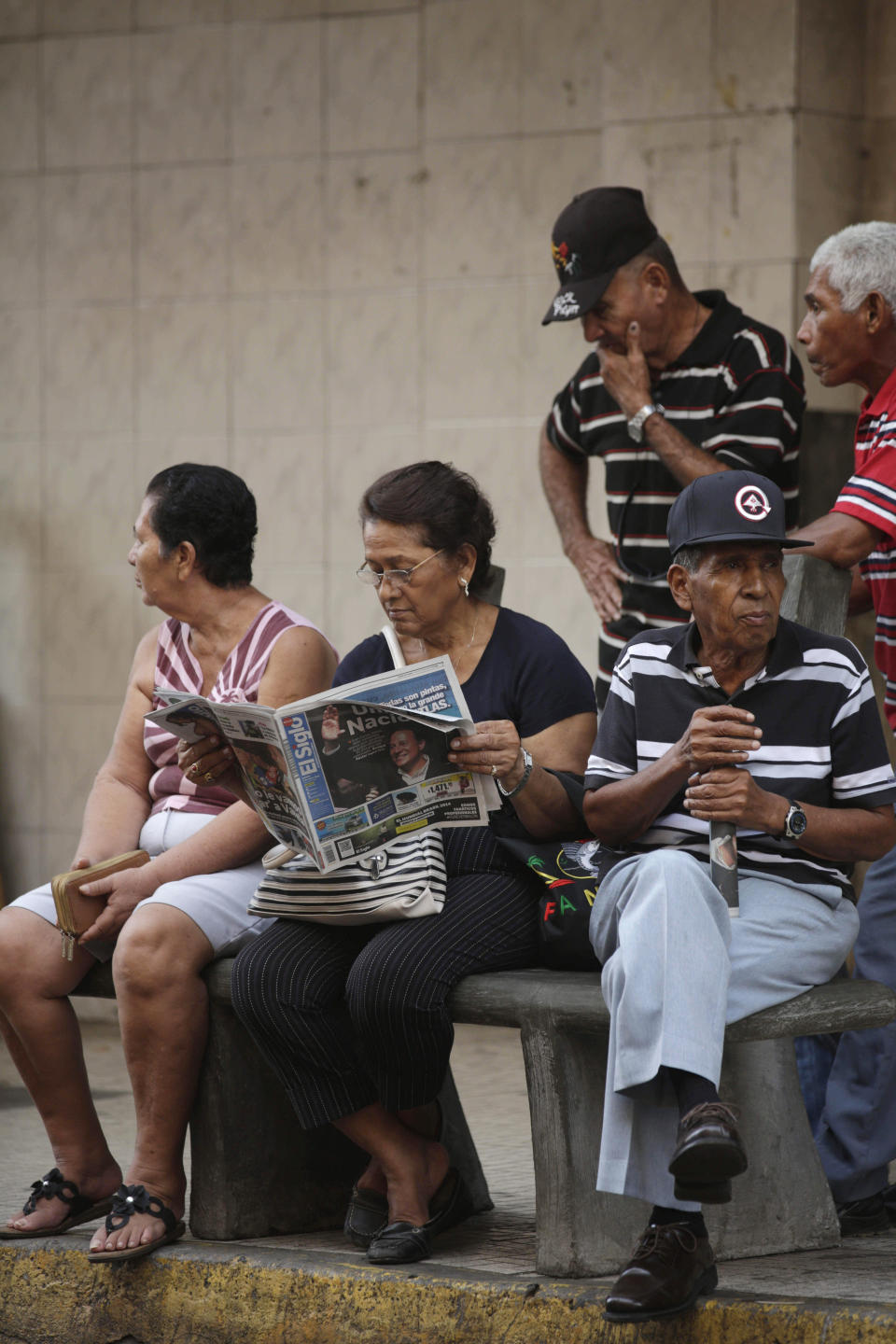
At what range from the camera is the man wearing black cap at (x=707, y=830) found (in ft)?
10.0

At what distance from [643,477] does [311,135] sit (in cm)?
265

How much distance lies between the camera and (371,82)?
6.38 metres

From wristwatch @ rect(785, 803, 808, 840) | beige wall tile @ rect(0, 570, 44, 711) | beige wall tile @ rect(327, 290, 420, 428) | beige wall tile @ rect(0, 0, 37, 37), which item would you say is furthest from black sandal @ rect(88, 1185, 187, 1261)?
beige wall tile @ rect(0, 0, 37, 37)

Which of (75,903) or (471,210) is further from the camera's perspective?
(471,210)

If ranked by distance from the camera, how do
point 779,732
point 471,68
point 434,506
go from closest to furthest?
point 779,732
point 434,506
point 471,68

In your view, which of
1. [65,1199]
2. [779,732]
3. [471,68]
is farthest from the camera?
[471,68]

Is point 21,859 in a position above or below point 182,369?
below

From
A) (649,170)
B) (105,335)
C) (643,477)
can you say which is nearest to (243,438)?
(105,335)

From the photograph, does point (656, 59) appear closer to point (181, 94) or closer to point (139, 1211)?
point (181, 94)

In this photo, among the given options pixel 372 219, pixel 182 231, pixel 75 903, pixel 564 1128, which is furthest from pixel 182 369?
pixel 564 1128

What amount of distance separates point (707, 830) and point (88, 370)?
4094 millimetres

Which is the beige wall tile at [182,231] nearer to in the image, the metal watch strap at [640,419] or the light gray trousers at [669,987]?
the metal watch strap at [640,419]

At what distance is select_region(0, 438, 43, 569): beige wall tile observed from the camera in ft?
22.6

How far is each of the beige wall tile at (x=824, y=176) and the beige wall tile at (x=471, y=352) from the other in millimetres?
1110
